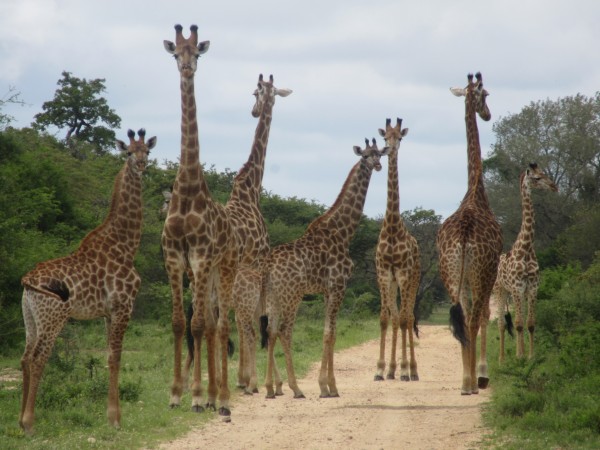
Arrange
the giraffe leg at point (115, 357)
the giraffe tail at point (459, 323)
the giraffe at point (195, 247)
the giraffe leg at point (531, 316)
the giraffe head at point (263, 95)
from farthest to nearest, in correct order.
→ the giraffe leg at point (531, 316)
the giraffe head at point (263, 95)
the giraffe tail at point (459, 323)
the giraffe at point (195, 247)
the giraffe leg at point (115, 357)

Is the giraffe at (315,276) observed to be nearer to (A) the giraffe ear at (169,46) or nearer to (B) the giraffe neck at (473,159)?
(B) the giraffe neck at (473,159)

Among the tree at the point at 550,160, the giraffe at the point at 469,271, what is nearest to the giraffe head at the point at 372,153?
the giraffe at the point at 469,271

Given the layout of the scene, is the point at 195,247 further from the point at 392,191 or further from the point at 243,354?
the point at 392,191

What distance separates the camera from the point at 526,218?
15.5 meters

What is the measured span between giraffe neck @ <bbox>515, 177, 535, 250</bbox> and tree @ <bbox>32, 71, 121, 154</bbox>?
100 feet

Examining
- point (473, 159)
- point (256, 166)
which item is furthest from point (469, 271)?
point (256, 166)

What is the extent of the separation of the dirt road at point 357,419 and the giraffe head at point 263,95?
4.31 m

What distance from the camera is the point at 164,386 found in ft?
43.3

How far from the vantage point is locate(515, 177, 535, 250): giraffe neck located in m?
15.5

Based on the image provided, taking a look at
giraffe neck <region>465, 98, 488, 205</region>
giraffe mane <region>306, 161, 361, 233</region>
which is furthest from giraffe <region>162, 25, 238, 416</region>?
giraffe neck <region>465, 98, 488, 205</region>

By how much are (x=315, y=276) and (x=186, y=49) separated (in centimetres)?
362

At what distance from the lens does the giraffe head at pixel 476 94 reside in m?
15.0

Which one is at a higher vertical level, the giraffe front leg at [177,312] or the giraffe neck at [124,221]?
the giraffe neck at [124,221]

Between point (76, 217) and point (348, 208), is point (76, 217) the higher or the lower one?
the higher one
